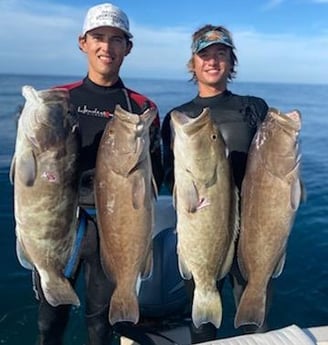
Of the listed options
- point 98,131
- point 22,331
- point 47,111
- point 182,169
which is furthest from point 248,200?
point 22,331

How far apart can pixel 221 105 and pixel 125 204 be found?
126 centimetres

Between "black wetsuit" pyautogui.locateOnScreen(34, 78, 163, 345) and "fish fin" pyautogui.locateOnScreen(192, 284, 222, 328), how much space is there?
2.32ft

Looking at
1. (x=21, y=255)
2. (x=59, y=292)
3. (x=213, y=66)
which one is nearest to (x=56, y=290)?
(x=59, y=292)

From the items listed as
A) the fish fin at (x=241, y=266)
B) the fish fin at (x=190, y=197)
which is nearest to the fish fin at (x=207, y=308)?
the fish fin at (x=241, y=266)

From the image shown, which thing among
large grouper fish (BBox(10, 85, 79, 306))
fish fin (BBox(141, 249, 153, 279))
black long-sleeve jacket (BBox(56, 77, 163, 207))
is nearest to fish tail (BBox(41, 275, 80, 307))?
large grouper fish (BBox(10, 85, 79, 306))

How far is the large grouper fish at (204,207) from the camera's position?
330 centimetres

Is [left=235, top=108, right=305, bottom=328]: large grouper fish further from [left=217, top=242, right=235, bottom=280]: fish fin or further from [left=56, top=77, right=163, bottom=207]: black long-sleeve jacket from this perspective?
[left=56, top=77, right=163, bottom=207]: black long-sleeve jacket

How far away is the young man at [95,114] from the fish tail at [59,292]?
28cm

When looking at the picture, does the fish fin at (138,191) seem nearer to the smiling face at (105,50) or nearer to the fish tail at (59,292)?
the fish tail at (59,292)

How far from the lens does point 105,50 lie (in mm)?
3754

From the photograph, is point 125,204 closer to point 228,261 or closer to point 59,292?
point 59,292

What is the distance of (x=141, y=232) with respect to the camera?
3.38 m

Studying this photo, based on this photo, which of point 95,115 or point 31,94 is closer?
point 31,94

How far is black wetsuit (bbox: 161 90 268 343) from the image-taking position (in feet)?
12.9
